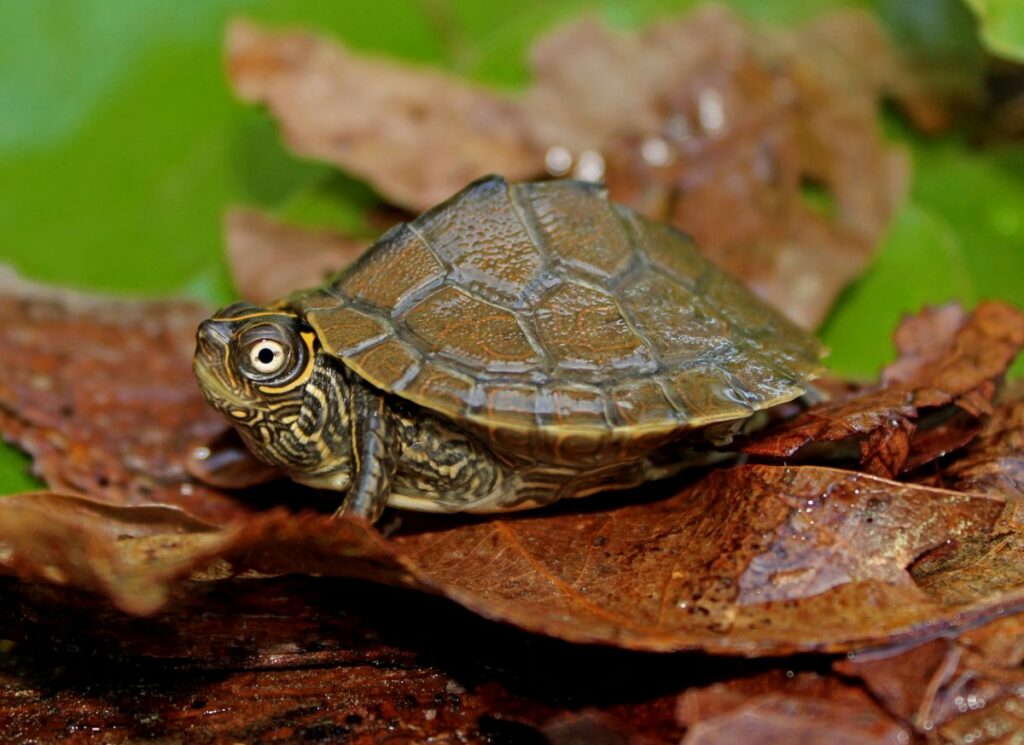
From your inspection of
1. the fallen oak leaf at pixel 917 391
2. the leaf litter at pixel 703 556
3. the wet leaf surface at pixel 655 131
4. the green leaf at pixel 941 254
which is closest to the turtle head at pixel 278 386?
the leaf litter at pixel 703 556

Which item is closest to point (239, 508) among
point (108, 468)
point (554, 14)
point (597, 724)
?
point (108, 468)

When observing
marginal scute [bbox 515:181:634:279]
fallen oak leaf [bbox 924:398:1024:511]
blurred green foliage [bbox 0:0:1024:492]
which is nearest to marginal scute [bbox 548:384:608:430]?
marginal scute [bbox 515:181:634:279]

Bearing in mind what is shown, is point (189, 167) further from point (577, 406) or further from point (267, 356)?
point (577, 406)

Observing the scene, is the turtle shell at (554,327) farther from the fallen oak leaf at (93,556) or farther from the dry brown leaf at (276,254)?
the dry brown leaf at (276,254)

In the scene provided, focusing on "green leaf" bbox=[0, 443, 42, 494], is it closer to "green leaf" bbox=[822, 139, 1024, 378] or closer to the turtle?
the turtle

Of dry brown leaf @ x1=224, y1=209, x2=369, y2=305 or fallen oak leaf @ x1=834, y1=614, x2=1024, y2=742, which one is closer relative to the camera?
fallen oak leaf @ x1=834, y1=614, x2=1024, y2=742

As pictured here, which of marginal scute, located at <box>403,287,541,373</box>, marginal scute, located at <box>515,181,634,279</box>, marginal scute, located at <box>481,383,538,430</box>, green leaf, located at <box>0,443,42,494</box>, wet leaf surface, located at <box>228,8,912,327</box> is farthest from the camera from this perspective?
wet leaf surface, located at <box>228,8,912,327</box>

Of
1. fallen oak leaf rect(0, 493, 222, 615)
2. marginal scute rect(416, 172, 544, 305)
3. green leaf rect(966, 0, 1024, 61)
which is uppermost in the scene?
green leaf rect(966, 0, 1024, 61)
